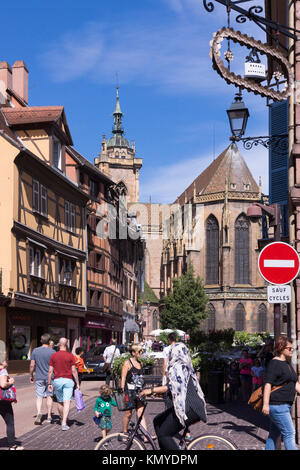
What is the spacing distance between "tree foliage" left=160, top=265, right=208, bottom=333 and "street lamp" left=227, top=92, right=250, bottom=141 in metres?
60.3

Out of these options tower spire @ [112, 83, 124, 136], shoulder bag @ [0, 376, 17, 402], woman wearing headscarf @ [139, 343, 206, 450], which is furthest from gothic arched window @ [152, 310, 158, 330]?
woman wearing headscarf @ [139, 343, 206, 450]

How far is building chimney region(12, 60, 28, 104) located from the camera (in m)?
37.1

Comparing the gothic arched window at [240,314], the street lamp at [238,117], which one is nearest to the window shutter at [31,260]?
the street lamp at [238,117]

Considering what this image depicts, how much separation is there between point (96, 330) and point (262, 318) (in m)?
37.1

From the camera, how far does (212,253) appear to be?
262 ft

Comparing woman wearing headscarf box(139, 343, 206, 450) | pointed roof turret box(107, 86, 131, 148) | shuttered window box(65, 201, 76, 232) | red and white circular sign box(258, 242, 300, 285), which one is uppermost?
pointed roof turret box(107, 86, 131, 148)

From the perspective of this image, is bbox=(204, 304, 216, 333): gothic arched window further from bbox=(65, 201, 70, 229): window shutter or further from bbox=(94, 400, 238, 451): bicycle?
bbox=(94, 400, 238, 451): bicycle

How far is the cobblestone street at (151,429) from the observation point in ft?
34.6

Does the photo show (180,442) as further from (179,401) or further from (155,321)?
(155,321)

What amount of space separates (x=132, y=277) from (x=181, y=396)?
184 ft

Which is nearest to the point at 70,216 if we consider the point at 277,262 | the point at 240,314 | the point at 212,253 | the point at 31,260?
the point at 31,260

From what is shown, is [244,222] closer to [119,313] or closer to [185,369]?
[119,313]

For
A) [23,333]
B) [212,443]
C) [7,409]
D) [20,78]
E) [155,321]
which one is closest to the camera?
[212,443]

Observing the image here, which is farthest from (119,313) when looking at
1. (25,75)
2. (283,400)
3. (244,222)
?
(283,400)
